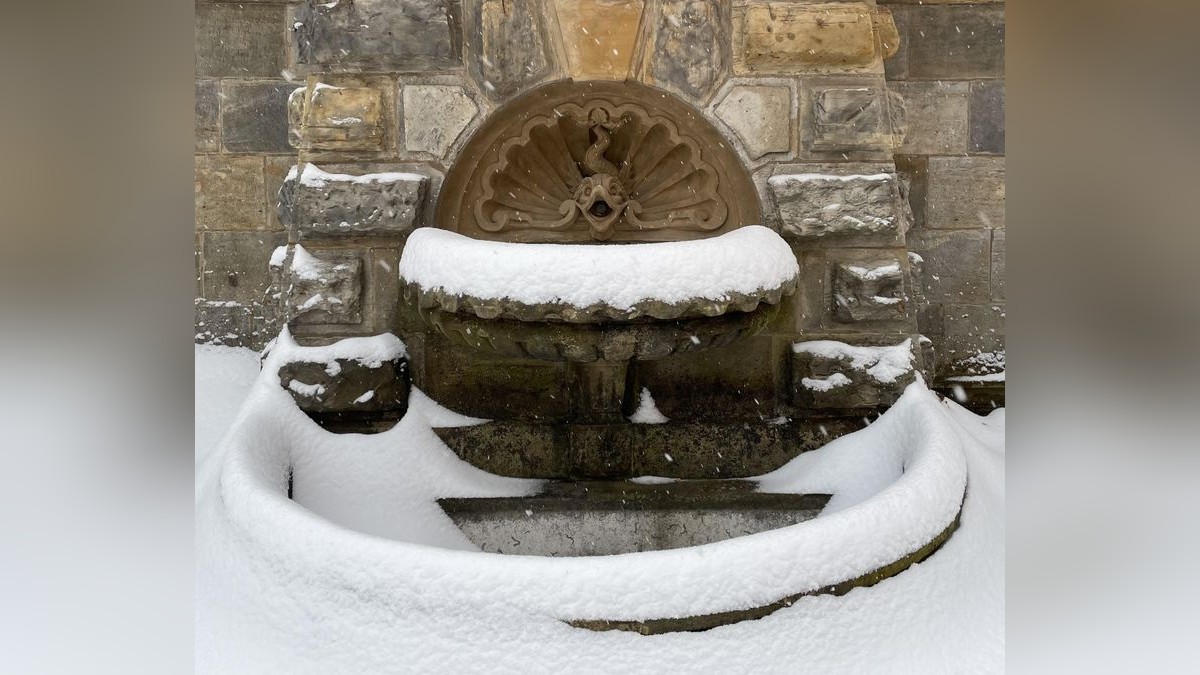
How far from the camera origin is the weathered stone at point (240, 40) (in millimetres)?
3525

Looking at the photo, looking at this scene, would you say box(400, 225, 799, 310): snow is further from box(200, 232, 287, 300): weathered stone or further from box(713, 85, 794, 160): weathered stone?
box(200, 232, 287, 300): weathered stone

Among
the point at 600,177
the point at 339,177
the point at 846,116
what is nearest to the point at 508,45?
the point at 600,177

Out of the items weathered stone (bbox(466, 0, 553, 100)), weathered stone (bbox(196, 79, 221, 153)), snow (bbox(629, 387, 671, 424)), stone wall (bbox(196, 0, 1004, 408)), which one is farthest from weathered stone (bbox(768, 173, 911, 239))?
weathered stone (bbox(196, 79, 221, 153))

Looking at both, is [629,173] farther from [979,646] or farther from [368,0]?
A: [979,646]

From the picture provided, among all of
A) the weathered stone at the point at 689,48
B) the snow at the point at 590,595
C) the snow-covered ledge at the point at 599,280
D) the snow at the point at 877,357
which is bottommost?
the snow at the point at 590,595

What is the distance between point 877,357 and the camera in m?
2.67

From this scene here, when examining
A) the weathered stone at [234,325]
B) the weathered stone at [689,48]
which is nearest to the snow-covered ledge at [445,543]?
the weathered stone at [689,48]

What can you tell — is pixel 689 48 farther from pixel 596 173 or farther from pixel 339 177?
pixel 339 177

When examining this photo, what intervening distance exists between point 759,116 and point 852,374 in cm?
73

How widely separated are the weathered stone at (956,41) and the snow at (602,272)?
61.5 inches

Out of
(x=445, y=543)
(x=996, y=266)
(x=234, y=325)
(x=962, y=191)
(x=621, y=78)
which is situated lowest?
(x=445, y=543)

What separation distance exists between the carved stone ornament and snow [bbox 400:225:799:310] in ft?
1.30

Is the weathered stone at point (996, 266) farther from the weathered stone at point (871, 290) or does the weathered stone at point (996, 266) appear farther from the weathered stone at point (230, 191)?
the weathered stone at point (230, 191)
